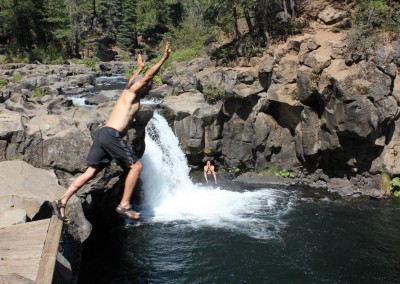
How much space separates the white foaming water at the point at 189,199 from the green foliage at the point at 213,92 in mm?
2707

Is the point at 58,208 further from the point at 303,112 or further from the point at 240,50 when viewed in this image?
the point at 240,50

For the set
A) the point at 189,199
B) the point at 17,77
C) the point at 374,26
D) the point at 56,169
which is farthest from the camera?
the point at 17,77

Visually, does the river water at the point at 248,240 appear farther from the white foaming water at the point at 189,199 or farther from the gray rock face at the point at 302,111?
the gray rock face at the point at 302,111

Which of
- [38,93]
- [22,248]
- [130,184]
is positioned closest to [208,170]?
[38,93]

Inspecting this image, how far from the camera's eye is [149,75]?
6.51m

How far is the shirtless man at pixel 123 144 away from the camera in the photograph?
654 cm

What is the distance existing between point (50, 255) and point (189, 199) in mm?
13862

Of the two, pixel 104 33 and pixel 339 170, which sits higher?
pixel 104 33

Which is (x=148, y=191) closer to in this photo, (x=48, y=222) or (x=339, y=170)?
(x=339, y=170)

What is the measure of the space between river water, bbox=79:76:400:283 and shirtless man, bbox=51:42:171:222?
590 centimetres

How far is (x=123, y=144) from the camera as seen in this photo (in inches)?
259

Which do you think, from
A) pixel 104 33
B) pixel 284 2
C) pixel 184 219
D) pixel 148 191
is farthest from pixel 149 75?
pixel 104 33

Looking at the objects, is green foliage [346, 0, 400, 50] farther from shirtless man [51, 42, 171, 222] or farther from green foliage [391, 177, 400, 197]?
shirtless man [51, 42, 171, 222]

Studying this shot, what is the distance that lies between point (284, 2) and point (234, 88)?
22.2ft
